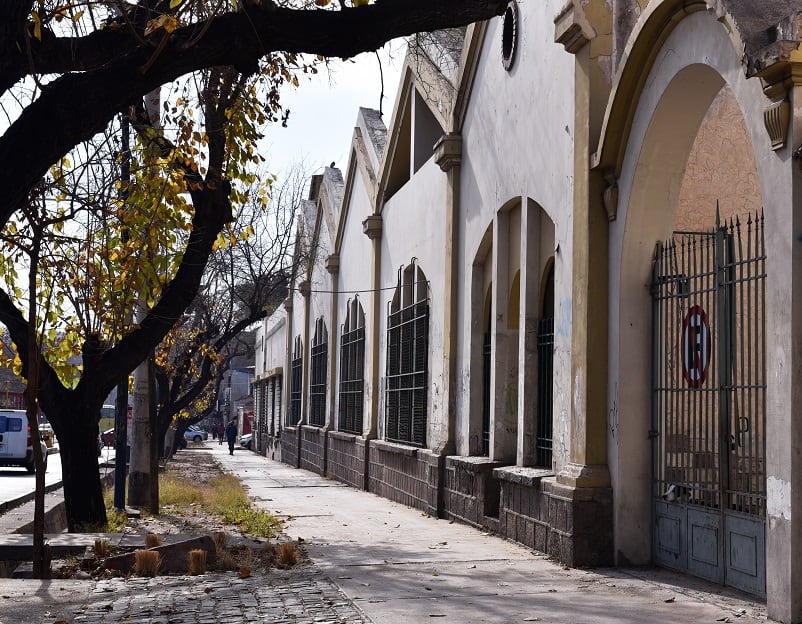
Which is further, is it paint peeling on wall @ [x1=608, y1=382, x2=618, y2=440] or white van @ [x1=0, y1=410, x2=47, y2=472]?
white van @ [x1=0, y1=410, x2=47, y2=472]

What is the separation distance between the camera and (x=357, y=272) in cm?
2300

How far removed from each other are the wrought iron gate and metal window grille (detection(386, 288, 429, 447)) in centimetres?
734

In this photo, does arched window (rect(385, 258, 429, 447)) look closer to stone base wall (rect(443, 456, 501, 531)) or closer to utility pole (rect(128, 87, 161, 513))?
stone base wall (rect(443, 456, 501, 531))

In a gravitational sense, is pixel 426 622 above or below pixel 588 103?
below

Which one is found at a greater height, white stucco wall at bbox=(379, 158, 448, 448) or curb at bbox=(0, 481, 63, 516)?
white stucco wall at bbox=(379, 158, 448, 448)

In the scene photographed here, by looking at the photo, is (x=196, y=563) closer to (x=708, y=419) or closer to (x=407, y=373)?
(x=708, y=419)

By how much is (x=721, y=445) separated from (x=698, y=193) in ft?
11.6

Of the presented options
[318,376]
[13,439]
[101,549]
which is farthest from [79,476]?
[13,439]

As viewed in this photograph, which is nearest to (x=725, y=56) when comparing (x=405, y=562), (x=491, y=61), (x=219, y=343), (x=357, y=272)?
(x=405, y=562)

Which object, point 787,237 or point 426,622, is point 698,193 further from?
point 426,622

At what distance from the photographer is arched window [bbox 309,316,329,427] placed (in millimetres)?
27587

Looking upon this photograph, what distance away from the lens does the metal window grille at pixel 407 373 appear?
53.8ft

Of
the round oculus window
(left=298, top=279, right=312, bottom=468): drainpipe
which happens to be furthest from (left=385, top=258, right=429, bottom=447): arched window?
(left=298, top=279, right=312, bottom=468): drainpipe

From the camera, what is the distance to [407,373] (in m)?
17.6
